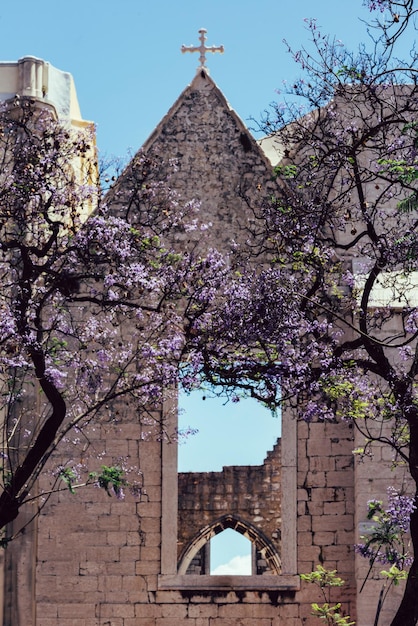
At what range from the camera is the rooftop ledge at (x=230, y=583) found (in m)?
19.6

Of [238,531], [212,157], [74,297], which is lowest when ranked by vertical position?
[238,531]

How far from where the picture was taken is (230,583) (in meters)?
19.7

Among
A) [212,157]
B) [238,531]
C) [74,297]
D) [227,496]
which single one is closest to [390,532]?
[74,297]

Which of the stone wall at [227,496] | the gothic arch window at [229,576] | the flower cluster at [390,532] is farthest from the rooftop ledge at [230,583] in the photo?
the stone wall at [227,496]

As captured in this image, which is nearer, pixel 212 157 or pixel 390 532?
pixel 390 532

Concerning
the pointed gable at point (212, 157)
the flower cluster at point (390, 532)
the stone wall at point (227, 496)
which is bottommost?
the flower cluster at point (390, 532)

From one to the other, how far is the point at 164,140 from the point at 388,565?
626 cm

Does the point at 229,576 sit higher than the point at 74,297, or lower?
lower

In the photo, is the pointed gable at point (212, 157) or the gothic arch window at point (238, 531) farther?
the gothic arch window at point (238, 531)

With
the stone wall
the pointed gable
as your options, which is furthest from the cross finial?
the stone wall

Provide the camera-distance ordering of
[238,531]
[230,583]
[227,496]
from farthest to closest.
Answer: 1. [238,531]
2. [227,496]
3. [230,583]

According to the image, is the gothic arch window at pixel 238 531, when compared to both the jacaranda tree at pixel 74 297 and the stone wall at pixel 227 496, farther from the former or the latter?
Result: the jacaranda tree at pixel 74 297

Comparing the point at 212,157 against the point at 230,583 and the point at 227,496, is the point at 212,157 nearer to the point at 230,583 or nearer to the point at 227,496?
the point at 230,583

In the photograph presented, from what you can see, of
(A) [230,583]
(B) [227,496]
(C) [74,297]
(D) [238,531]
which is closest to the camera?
(C) [74,297]
